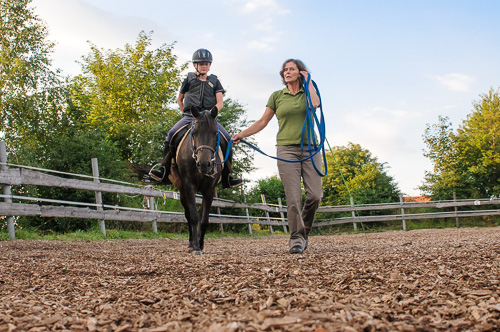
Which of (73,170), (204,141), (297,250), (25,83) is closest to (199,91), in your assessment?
(204,141)

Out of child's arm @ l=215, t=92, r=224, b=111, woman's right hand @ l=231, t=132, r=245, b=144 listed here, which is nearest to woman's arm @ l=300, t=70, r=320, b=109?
woman's right hand @ l=231, t=132, r=245, b=144

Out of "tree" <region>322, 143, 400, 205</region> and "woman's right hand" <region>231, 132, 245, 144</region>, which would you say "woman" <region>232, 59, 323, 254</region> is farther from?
"tree" <region>322, 143, 400, 205</region>

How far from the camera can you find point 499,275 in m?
2.94

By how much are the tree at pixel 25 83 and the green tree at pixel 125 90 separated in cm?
215

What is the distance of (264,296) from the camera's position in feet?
8.05

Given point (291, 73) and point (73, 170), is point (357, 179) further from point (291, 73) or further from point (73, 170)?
point (291, 73)

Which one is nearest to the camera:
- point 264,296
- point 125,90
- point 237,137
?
point 264,296

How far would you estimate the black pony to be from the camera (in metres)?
5.28

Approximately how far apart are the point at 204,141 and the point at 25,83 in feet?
70.1

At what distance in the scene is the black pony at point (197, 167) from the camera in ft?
17.3

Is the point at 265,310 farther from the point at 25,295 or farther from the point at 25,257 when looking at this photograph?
the point at 25,257

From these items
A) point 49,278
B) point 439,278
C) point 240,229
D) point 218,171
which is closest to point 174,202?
point 240,229

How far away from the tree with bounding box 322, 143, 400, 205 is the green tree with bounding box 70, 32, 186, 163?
11.0 meters

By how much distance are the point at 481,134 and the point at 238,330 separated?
27.2 m
